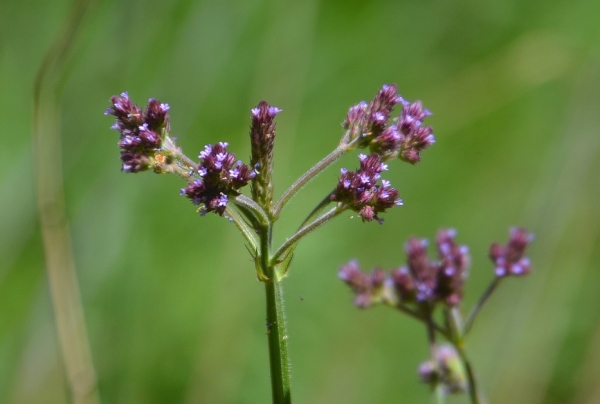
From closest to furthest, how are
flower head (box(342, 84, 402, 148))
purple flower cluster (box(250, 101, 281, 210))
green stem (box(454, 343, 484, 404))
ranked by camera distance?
purple flower cluster (box(250, 101, 281, 210)), flower head (box(342, 84, 402, 148)), green stem (box(454, 343, 484, 404))

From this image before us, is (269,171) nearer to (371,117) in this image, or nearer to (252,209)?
(252,209)

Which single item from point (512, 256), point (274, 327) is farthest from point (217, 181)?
point (512, 256)

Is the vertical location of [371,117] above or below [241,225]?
above

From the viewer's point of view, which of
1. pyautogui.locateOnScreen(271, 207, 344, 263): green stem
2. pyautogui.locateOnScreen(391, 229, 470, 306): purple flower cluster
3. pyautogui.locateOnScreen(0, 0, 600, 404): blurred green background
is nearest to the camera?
pyautogui.locateOnScreen(271, 207, 344, 263): green stem

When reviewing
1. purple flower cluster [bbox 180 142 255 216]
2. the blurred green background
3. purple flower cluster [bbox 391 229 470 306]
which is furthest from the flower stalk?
the blurred green background

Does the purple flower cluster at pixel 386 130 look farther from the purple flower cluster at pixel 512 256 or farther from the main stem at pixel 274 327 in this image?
the purple flower cluster at pixel 512 256

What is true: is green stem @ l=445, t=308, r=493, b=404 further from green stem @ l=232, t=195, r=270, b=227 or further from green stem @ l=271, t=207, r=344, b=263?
green stem @ l=232, t=195, r=270, b=227
